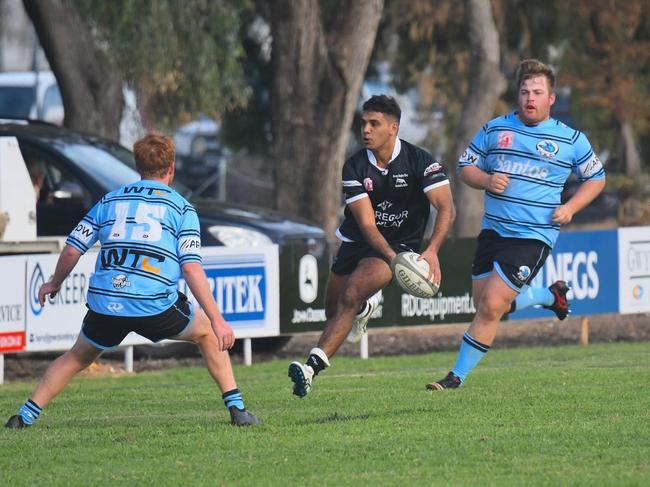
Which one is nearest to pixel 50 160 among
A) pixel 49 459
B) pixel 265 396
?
pixel 265 396

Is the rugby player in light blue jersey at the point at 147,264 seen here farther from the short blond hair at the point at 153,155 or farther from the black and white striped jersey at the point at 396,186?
the black and white striped jersey at the point at 396,186

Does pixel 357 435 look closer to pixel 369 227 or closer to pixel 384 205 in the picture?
pixel 369 227

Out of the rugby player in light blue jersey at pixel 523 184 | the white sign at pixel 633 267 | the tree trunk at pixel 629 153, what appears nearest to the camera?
the rugby player in light blue jersey at pixel 523 184

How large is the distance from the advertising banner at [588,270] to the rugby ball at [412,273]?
7462 millimetres

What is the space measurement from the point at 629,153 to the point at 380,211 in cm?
2535

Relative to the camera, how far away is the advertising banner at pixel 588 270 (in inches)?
679

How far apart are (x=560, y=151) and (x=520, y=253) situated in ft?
2.36

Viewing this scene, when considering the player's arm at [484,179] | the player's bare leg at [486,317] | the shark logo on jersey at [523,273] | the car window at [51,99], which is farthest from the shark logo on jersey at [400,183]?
the car window at [51,99]

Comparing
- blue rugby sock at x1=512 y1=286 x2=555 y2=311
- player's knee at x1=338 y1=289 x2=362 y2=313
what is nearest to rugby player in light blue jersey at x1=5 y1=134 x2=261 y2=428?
player's knee at x1=338 y1=289 x2=362 y2=313

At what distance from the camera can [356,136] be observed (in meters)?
34.7

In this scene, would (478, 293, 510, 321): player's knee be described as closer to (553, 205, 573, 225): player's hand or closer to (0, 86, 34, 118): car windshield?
(553, 205, 573, 225): player's hand

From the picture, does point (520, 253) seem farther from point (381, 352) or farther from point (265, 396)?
point (381, 352)

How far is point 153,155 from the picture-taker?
28.1 feet

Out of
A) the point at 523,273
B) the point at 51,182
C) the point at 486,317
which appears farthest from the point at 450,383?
the point at 51,182
